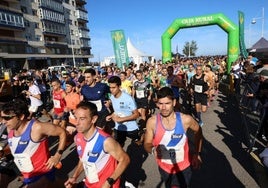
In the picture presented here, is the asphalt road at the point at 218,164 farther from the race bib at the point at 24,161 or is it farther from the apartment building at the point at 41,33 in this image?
the apartment building at the point at 41,33

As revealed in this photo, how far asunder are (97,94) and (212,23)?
15.2 metres

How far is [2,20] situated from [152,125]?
43.7 meters

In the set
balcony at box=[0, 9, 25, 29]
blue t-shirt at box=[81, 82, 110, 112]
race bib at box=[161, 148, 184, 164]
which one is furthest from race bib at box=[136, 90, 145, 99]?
balcony at box=[0, 9, 25, 29]

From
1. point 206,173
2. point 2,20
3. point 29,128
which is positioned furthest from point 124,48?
point 2,20

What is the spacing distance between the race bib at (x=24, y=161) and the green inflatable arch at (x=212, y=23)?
16.9m

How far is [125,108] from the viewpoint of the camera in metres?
4.63

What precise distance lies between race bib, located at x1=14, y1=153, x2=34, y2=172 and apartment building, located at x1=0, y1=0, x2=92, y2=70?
3950 cm

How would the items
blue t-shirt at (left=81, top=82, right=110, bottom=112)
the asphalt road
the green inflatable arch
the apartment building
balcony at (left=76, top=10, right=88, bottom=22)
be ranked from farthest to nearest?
balcony at (left=76, top=10, right=88, bottom=22) < the apartment building < the green inflatable arch < blue t-shirt at (left=81, top=82, right=110, bottom=112) < the asphalt road

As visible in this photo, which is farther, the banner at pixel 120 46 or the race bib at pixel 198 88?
the banner at pixel 120 46

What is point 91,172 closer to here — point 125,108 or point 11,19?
point 125,108

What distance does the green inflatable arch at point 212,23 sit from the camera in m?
17.5

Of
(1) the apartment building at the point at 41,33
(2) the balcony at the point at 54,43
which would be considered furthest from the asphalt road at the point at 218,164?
(2) the balcony at the point at 54,43

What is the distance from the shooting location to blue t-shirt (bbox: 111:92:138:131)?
4613 millimetres

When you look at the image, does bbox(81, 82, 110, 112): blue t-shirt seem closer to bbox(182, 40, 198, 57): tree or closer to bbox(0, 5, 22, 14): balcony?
bbox(0, 5, 22, 14): balcony
